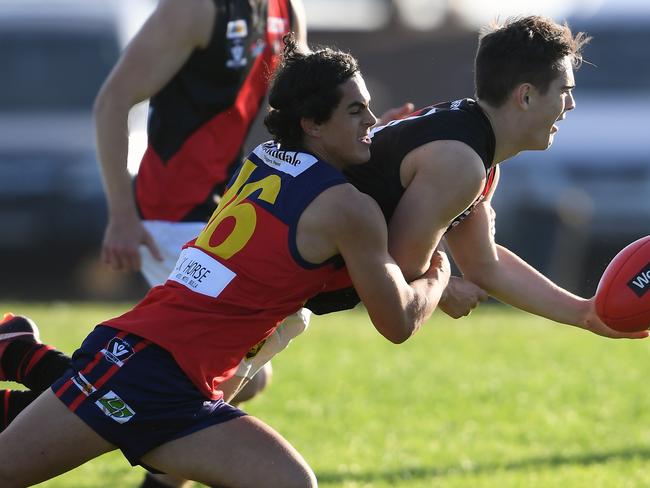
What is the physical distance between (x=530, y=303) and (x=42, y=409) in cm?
174

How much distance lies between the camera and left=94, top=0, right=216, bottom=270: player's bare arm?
190 inches

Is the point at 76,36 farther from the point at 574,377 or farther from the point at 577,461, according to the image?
the point at 577,461

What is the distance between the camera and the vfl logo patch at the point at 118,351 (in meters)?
3.61

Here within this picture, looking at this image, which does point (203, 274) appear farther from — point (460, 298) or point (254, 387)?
point (254, 387)

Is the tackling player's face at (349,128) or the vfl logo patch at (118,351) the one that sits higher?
the tackling player's face at (349,128)

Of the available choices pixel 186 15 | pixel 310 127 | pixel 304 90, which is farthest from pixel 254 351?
pixel 186 15

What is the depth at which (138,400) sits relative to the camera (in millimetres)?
3562

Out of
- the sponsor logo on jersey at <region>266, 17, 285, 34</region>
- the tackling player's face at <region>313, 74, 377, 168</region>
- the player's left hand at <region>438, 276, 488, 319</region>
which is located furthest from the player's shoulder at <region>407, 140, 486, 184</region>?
the sponsor logo on jersey at <region>266, 17, 285, 34</region>

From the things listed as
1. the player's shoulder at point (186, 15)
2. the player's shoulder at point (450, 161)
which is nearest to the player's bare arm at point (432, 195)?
→ the player's shoulder at point (450, 161)

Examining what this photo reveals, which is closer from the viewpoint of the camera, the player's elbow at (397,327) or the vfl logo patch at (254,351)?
the player's elbow at (397,327)

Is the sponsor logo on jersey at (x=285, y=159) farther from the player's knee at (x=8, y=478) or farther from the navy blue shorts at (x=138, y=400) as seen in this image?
the player's knee at (x=8, y=478)

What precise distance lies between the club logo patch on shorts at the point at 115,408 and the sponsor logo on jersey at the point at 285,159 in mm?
799

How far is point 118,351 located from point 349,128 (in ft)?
3.01

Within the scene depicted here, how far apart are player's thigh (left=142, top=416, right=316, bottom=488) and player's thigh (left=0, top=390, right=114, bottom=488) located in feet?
0.67
